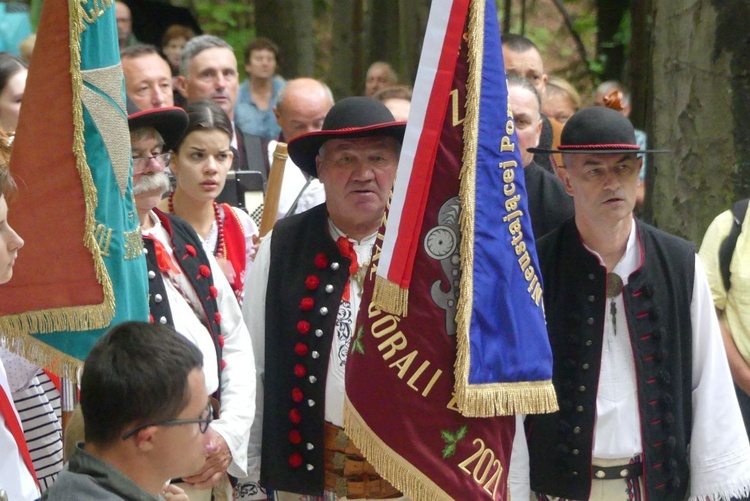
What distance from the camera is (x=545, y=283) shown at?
15.6ft

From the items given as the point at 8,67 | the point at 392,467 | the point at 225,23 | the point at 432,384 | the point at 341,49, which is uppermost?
the point at 225,23

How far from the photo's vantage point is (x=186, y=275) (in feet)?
15.1

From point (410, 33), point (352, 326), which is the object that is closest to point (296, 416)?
point (352, 326)

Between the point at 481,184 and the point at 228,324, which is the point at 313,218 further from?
the point at 481,184

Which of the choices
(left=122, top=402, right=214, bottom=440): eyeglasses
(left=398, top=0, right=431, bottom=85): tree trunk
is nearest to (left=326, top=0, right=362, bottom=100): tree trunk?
(left=398, top=0, right=431, bottom=85): tree trunk

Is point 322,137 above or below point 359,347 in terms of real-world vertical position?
above

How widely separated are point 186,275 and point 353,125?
883mm

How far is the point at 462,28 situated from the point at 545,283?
1.21 metres

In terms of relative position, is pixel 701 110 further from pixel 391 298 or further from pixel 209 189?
pixel 391 298

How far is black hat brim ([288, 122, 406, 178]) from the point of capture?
184 inches

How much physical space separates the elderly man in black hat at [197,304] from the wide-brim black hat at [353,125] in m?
0.51

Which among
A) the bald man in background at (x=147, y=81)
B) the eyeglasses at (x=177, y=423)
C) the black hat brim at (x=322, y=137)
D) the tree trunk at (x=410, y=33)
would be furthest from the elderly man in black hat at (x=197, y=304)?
the tree trunk at (x=410, y=33)

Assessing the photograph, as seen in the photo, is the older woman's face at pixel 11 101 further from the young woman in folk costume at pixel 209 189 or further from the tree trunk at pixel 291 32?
the tree trunk at pixel 291 32

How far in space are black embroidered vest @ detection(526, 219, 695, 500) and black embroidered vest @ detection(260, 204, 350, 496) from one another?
0.84 metres
